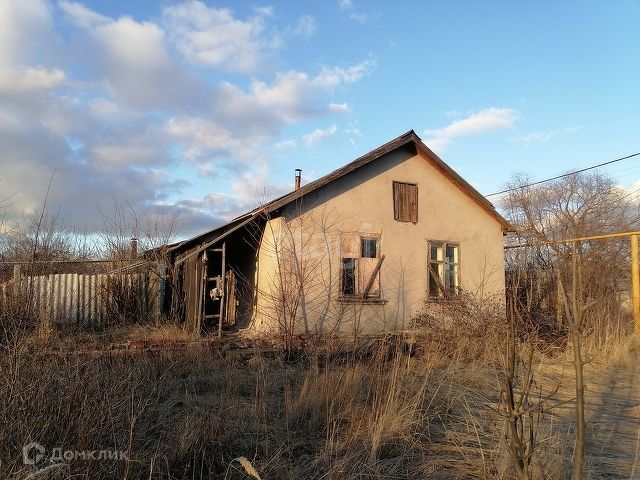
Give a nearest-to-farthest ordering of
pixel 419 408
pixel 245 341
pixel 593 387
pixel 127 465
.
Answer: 1. pixel 127 465
2. pixel 419 408
3. pixel 593 387
4. pixel 245 341

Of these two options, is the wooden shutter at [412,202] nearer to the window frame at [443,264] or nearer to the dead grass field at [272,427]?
the window frame at [443,264]

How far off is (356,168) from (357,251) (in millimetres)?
2144

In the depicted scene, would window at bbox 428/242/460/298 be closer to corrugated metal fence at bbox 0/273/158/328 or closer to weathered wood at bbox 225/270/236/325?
weathered wood at bbox 225/270/236/325

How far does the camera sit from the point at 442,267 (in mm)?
14617

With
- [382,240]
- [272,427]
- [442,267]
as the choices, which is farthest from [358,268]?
[272,427]

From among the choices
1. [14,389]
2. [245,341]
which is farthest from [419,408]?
[245,341]

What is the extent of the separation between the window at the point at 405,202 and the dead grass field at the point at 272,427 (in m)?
7.71

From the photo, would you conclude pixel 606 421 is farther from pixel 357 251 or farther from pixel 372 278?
pixel 357 251

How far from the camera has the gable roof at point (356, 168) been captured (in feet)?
38.8

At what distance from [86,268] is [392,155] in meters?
10.1

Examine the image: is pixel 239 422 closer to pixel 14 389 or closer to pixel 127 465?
pixel 127 465

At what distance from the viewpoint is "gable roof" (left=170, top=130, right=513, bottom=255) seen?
38.8 ft

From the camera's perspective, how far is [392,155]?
1420 centimetres

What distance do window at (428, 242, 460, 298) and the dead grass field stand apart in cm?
757
